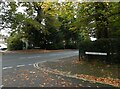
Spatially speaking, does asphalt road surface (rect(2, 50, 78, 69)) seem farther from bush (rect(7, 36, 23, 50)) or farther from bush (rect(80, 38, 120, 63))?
bush (rect(7, 36, 23, 50))

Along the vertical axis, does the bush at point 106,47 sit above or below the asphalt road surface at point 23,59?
above

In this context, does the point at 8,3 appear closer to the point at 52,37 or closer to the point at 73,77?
the point at 52,37

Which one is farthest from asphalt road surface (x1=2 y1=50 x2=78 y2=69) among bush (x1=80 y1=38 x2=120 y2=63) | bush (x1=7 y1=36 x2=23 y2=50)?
bush (x1=7 y1=36 x2=23 y2=50)

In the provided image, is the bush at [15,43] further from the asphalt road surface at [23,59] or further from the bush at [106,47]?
the bush at [106,47]

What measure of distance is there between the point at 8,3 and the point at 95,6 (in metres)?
13.2

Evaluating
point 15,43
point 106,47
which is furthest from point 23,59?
point 15,43

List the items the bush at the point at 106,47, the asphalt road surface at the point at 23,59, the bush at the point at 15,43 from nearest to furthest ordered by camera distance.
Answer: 1. the bush at the point at 106,47
2. the asphalt road surface at the point at 23,59
3. the bush at the point at 15,43

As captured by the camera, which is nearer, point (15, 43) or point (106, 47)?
point (106, 47)

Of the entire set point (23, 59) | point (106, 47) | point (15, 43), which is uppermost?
point (15, 43)

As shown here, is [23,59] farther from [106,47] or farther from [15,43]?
[15,43]

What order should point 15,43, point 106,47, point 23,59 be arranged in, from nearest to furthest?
point 106,47
point 23,59
point 15,43

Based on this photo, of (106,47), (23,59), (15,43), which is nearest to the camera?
(106,47)

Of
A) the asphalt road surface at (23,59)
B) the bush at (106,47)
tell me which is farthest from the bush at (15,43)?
the bush at (106,47)

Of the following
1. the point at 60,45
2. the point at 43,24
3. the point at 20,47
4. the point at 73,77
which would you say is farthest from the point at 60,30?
the point at 73,77
